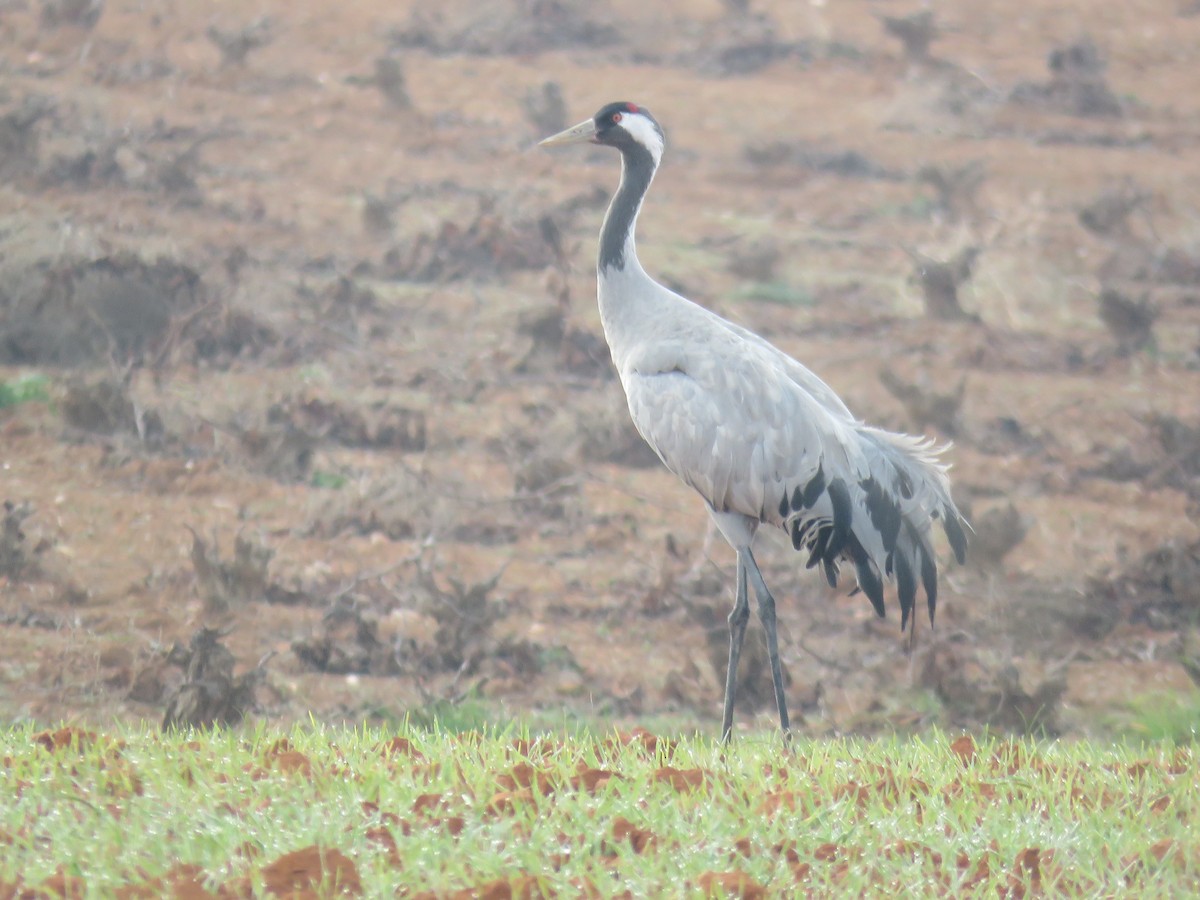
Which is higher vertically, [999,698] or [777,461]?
[777,461]

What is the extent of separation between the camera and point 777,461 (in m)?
6.57

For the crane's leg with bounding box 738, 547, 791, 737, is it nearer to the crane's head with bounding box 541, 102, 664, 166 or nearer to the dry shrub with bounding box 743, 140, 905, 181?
the crane's head with bounding box 541, 102, 664, 166

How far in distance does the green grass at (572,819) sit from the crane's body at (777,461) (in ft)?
4.49

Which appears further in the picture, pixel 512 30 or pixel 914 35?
pixel 914 35

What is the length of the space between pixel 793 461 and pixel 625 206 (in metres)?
1.47

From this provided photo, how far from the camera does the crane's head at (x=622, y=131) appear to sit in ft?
24.7

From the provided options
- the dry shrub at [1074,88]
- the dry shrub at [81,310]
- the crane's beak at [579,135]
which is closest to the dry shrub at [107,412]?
the dry shrub at [81,310]

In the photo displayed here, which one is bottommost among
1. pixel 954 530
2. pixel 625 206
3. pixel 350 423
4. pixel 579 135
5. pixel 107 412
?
pixel 350 423

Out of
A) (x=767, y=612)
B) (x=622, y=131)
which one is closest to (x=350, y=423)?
(x=622, y=131)

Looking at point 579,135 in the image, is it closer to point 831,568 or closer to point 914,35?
point 831,568

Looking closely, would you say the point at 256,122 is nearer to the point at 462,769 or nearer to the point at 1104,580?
the point at 1104,580

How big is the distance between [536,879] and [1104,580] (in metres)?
6.32

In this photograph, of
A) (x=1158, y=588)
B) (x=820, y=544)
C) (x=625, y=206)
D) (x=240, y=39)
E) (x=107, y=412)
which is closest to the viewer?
(x=820, y=544)

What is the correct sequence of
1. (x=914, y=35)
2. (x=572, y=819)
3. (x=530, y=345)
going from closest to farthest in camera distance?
1. (x=572, y=819)
2. (x=530, y=345)
3. (x=914, y=35)
